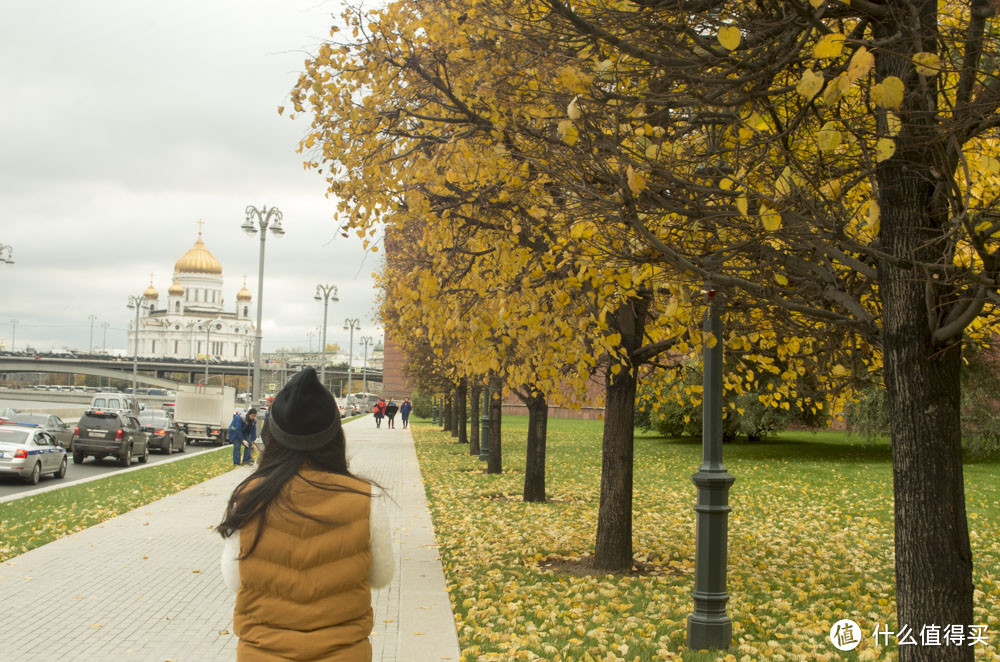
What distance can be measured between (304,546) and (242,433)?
24638 millimetres

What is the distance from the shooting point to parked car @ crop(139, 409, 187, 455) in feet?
114

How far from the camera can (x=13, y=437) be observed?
21234 millimetres

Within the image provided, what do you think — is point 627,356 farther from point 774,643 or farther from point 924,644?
point 924,644

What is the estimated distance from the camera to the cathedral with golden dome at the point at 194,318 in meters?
166

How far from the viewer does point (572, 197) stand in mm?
5637

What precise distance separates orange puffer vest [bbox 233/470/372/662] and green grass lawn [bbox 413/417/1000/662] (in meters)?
3.61

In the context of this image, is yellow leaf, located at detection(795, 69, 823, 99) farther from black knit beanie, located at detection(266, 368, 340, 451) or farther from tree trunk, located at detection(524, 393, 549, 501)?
tree trunk, located at detection(524, 393, 549, 501)

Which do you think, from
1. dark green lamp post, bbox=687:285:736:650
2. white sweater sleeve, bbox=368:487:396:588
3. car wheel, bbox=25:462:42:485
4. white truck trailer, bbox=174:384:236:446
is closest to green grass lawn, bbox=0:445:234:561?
car wheel, bbox=25:462:42:485

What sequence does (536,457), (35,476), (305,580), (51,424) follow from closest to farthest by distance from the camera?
1. (305,580)
2. (536,457)
3. (35,476)
4. (51,424)

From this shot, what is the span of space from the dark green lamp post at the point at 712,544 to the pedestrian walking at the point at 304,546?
3984mm

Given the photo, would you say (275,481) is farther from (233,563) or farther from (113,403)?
(113,403)

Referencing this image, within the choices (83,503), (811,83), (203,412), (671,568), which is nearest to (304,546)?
(811,83)

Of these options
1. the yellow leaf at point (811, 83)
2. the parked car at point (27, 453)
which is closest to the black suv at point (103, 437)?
the parked car at point (27, 453)

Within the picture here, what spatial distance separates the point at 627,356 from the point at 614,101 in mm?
4132
